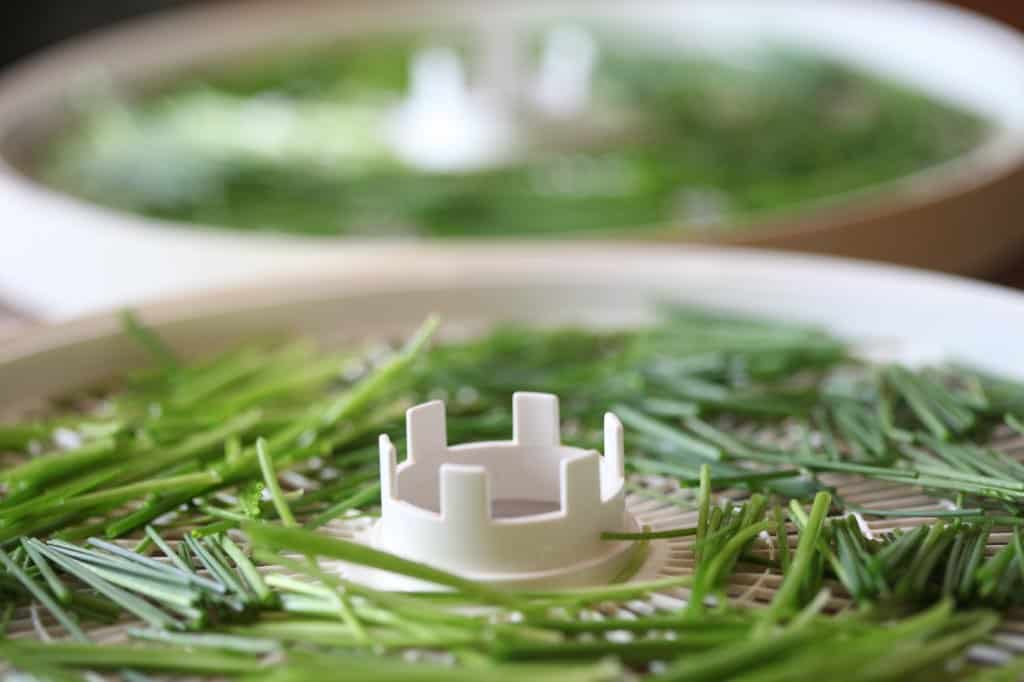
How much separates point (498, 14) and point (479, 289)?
1448mm

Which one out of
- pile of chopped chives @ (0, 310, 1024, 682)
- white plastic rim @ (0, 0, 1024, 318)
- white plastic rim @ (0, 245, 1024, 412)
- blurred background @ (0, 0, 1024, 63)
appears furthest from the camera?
blurred background @ (0, 0, 1024, 63)

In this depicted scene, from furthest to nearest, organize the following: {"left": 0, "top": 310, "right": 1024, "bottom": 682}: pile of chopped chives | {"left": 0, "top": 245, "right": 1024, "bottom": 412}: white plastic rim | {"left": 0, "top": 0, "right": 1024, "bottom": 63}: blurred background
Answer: {"left": 0, "top": 0, "right": 1024, "bottom": 63}: blurred background, {"left": 0, "top": 245, "right": 1024, "bottom": 412}: white plastic rim, {"left": 0, "top": 310, "right": 1024, "bottom": 682}: pile of chopped chives

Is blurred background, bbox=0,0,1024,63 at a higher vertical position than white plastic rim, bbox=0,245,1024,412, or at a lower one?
higher

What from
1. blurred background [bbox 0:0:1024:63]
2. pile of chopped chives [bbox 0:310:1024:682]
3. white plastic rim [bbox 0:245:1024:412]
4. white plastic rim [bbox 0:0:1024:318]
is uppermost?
blurred background [bbox 0:0:1024:63]

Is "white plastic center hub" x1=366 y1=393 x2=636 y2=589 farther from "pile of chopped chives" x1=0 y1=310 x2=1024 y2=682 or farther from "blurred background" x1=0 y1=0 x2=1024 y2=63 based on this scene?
"blurred background" x1=0 y1=0 x2=1024 y2=63

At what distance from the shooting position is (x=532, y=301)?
1.03 meters

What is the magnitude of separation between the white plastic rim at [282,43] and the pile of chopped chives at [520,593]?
183 mm

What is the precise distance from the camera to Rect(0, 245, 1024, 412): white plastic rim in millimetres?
884

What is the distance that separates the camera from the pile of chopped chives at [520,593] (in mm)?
488

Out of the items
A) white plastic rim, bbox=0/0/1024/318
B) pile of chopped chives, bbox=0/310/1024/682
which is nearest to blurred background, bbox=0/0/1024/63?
white plastic rim, bbox=0/0/1024/318

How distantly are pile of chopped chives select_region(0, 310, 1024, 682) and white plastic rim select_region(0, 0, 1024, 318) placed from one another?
0.60 feet

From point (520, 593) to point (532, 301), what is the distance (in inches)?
20.4

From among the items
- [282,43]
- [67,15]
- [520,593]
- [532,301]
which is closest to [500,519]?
[520,593]

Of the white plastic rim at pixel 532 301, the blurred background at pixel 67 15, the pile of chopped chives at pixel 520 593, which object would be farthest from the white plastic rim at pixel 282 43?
the blurred background at pixel 67 15
